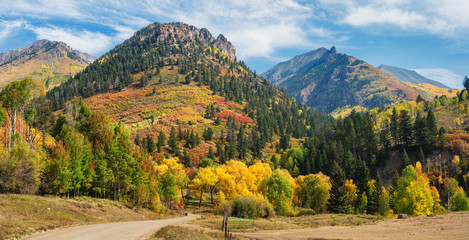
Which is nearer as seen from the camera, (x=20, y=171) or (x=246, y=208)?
(x=20, y=171)

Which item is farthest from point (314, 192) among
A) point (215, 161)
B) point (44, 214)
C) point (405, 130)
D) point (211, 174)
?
point (44, 214)

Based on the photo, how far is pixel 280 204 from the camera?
215 feet

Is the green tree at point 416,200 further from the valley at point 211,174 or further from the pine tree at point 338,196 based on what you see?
the pine tree at point 338,196

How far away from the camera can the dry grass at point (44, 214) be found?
20364 millimetres

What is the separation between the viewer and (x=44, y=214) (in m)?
26.5

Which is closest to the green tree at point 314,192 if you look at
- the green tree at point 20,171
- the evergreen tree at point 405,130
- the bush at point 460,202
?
the bush at point 460,202

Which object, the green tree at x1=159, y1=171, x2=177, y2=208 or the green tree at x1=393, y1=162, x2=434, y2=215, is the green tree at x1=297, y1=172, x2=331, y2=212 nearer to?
the green tree at x1=393, y1=162, x2=434, y2=215

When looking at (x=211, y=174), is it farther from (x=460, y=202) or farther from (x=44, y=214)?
(x=460, y=202)

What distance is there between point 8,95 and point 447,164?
12439 centimetres

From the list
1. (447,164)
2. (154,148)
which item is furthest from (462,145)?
(154,148)

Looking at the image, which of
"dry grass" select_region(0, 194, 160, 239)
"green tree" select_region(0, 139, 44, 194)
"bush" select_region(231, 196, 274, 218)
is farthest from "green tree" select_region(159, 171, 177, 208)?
"green tree" select_region(0, 139, 44, 194)

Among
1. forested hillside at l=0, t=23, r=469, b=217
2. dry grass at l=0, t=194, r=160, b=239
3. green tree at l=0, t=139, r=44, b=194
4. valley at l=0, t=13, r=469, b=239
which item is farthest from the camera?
forested hillside at l=0, t=23, r=469, b=217

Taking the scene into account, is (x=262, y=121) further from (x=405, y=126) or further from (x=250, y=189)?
(x=250, y=189)

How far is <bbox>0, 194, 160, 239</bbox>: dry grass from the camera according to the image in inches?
802
